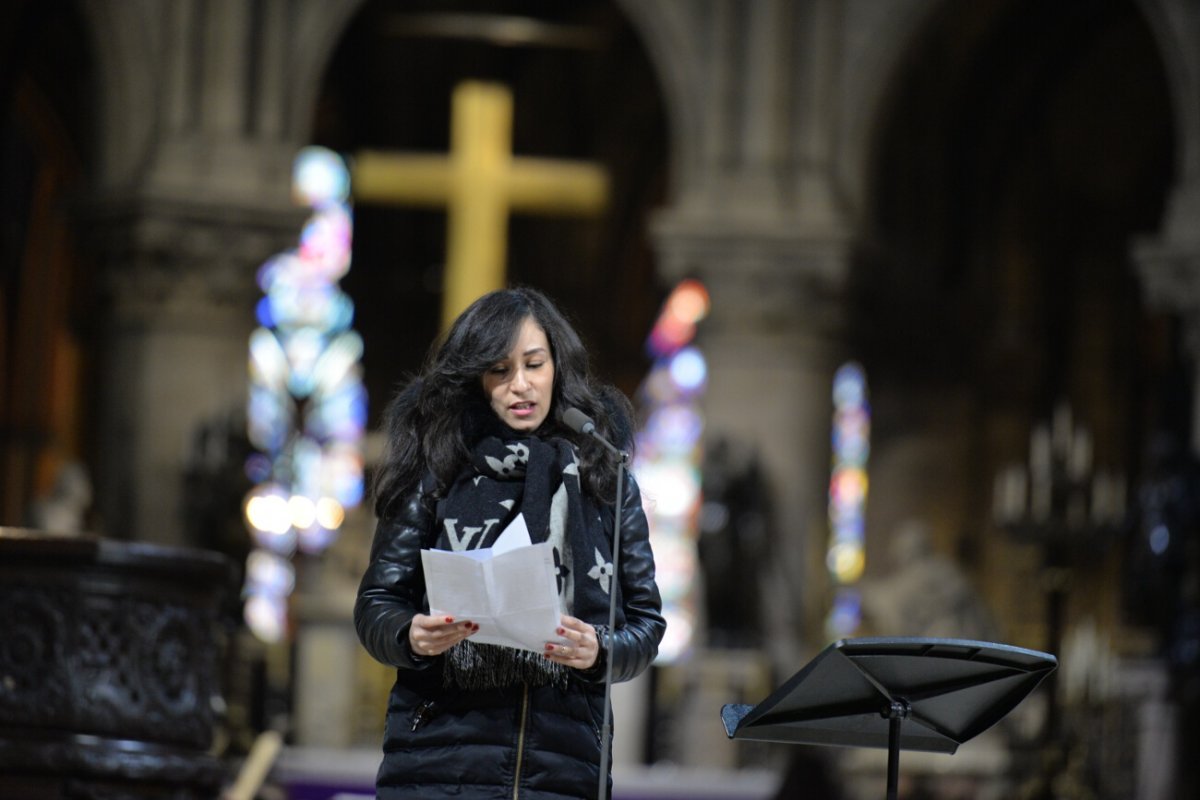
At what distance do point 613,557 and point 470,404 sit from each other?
0.37 metres

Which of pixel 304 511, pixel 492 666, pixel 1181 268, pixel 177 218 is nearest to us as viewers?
pixel 492 666

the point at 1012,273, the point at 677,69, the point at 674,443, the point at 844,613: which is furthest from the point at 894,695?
the point at 674,443

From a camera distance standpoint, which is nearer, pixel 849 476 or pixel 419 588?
pixel 419 588

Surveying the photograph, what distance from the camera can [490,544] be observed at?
13.8ft

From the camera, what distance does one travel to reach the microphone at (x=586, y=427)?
13.9ft

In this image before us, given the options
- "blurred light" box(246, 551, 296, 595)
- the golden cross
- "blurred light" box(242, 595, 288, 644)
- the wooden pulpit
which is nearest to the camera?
the wooden pulpit

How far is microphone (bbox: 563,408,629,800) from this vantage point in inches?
162

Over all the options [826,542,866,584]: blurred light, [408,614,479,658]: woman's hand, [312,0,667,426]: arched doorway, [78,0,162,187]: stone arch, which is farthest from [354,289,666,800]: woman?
[312,0,667,426]: arched doorway

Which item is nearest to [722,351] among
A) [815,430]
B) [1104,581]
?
[815,430]

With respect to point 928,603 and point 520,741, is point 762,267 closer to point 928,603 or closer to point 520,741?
point 928,603

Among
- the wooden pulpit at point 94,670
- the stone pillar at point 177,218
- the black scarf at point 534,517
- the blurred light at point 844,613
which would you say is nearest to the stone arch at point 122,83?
the stone pillar at point 177,218

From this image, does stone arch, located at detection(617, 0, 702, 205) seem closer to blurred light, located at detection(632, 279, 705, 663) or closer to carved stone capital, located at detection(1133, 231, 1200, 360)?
carved stone capital, located at detection(1133, 231, 1200, 360)

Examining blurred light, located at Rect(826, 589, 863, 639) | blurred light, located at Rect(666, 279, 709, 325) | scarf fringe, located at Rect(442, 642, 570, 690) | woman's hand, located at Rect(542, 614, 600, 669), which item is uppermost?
blurred light, located at Rect(666, 279, 709, 325)

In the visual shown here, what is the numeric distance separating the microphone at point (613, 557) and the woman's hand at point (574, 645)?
4 centimetres
